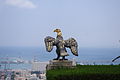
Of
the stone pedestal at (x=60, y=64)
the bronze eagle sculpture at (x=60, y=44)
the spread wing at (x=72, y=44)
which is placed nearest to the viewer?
the stone pedestal at (x=60, y=64)

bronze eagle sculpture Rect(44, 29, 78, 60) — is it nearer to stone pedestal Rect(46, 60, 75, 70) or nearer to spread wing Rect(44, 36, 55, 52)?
spread wing Rect(44, 36, 55, 52)

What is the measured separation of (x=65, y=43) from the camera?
39.7 ft

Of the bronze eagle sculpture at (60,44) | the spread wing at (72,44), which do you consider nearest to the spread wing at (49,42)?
the bronze eagle sculpture at (60,44)

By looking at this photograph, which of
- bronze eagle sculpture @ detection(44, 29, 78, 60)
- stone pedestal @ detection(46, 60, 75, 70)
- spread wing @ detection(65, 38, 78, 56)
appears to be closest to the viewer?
stone pedestal @ detection(46, 60, 75, 70)

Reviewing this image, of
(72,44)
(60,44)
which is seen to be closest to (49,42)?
(60,44)

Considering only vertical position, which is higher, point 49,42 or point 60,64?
point 49,42

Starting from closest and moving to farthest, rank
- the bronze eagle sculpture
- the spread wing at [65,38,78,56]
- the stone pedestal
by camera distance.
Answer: the stone pedestal → the bronze eagle sculpture → the spread wing at [65,38,78,56]

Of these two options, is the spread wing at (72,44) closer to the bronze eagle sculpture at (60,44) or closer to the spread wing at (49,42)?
the bronze eagle sculpture at (60,44)

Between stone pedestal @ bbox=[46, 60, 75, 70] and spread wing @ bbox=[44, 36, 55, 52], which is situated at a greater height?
spread wing @ bbox=[44, 36, 55, 52]

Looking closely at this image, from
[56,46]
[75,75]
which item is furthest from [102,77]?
[56,46]

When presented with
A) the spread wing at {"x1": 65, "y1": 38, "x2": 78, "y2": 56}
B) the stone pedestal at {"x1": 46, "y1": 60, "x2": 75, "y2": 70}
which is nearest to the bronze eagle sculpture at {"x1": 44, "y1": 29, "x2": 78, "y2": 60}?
the spread wing at {"x1": 65, "y1": 38, "x2": 78, "y2": 56}

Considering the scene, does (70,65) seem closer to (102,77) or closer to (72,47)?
(72,47)

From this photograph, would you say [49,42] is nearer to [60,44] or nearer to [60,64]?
[60,44]

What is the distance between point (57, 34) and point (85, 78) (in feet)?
11.2
